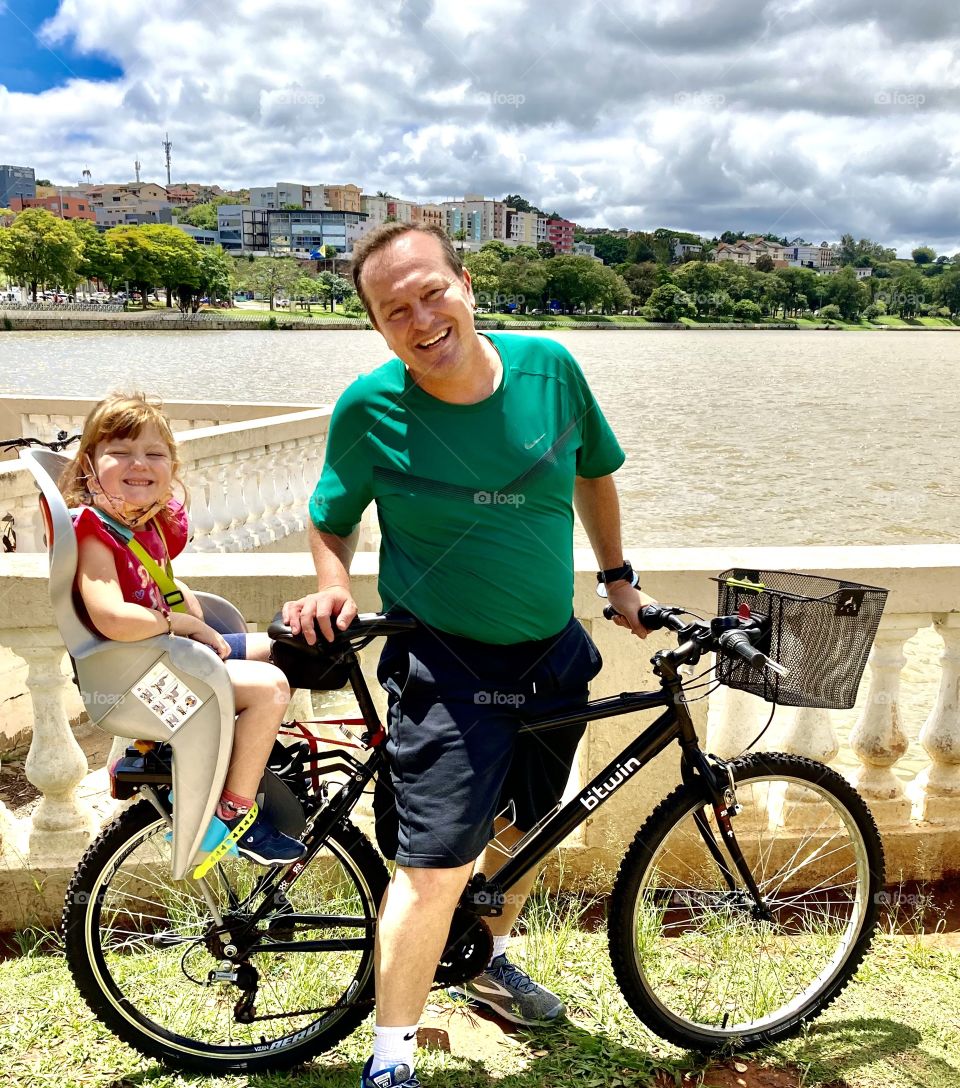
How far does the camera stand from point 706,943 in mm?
3057

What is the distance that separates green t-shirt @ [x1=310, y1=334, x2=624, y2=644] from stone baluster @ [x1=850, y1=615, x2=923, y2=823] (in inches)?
57.4

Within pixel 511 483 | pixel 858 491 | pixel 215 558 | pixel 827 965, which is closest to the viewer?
pixel 511 483

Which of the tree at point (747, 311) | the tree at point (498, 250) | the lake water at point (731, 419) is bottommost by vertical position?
the lake water at point (731, 419)

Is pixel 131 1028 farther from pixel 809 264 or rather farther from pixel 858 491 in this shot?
pixel 809 264

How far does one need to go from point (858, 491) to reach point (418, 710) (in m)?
41.8

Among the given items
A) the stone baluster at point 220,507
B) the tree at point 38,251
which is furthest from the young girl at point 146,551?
the tree at point 38,251

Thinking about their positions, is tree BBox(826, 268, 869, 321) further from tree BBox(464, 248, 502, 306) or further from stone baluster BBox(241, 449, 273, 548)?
stone baluster BBox(241, 449, 273, 548)

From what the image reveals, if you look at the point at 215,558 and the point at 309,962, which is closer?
the point at 309,962

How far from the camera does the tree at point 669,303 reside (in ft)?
482

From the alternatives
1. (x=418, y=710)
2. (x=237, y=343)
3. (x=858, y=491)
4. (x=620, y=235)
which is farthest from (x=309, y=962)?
(x=620, y=235)

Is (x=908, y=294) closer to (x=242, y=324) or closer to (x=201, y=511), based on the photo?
(x=242, y=324)

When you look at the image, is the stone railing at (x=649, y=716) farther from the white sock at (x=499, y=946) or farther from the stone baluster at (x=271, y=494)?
the stone baluster at (x=271, y=494)

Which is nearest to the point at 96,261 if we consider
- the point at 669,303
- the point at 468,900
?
the point at 669,303

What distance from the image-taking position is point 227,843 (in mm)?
2428
